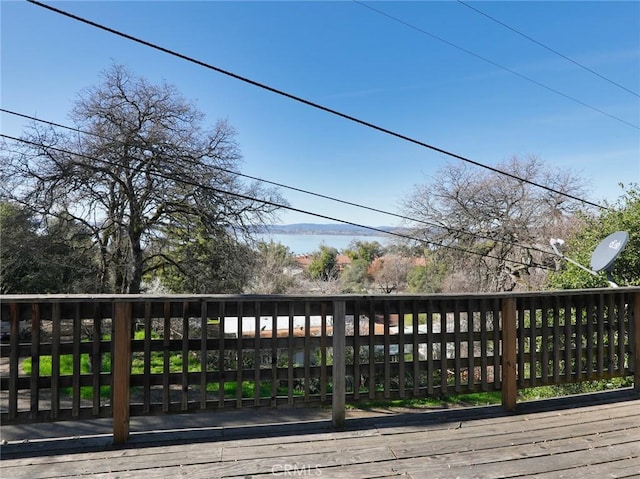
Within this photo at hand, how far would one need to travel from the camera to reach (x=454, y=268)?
13.0 m

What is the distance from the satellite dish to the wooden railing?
743 mm

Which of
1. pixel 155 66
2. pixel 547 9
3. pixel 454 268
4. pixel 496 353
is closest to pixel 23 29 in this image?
pixel 155 66

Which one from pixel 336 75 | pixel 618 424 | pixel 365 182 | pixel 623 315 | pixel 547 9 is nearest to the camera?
pixel 618 424

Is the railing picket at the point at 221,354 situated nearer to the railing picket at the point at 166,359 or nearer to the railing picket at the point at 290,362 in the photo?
the railing picket at the point at 166,359

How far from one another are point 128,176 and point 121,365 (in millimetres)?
8917

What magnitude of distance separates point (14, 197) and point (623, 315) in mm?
11585

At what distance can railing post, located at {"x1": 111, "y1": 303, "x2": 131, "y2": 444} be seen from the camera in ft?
5.82

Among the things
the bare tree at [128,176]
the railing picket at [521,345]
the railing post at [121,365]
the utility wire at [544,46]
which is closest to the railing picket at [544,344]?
the railing picket at [521,345]

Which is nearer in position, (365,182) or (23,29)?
(23,29)

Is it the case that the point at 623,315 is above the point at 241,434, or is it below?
above

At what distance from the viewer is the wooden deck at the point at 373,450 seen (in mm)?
1519

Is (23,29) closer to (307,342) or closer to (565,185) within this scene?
(307,342)

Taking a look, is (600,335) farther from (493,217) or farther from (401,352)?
(493,217)

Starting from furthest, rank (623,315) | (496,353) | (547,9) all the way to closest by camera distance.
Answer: (547,9) → (623,315) → (496,353)
